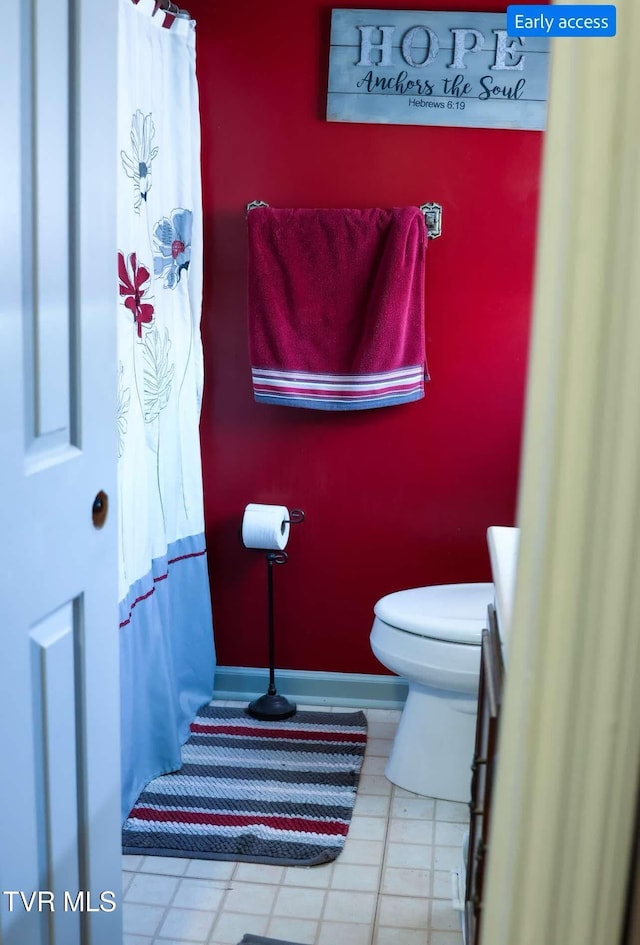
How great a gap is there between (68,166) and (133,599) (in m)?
1.19

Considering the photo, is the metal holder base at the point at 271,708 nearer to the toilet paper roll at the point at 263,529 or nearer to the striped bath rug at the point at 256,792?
the striped bath rug at the point at 256,792

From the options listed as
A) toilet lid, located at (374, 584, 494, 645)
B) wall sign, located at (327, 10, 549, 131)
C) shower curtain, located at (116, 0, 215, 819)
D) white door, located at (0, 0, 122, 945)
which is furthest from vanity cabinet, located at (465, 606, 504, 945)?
wall sign, located at (327, 10, 549, 131)

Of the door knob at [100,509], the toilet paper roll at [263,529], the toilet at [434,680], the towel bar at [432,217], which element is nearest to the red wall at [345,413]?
the towel bar at [432,217]

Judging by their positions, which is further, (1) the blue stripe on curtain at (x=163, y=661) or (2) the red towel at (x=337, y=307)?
(2) the red towel at (x=337, y=307)

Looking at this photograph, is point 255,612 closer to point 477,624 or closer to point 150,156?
point 477,624

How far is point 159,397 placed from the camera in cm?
244

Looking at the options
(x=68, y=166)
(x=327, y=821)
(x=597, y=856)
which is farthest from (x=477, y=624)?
(x=597, y=856)

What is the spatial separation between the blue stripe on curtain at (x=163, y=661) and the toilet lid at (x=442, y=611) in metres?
0.55

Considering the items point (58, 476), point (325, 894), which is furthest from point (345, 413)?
point (58, 476)

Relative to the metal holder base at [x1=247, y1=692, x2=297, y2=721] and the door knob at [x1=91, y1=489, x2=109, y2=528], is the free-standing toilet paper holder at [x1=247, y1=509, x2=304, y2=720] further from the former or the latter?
the door knob at [x1=91, y1=489, x2=109, y2=528]

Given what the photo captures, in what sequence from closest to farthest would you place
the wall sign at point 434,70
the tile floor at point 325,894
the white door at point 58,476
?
the white door at point 58,476
the tile floor at point 325,894
the wall sign at point 434,70

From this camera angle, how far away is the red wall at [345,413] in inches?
104

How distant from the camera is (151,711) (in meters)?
2.42

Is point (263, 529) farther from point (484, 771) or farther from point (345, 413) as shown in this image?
point (484, 771)
